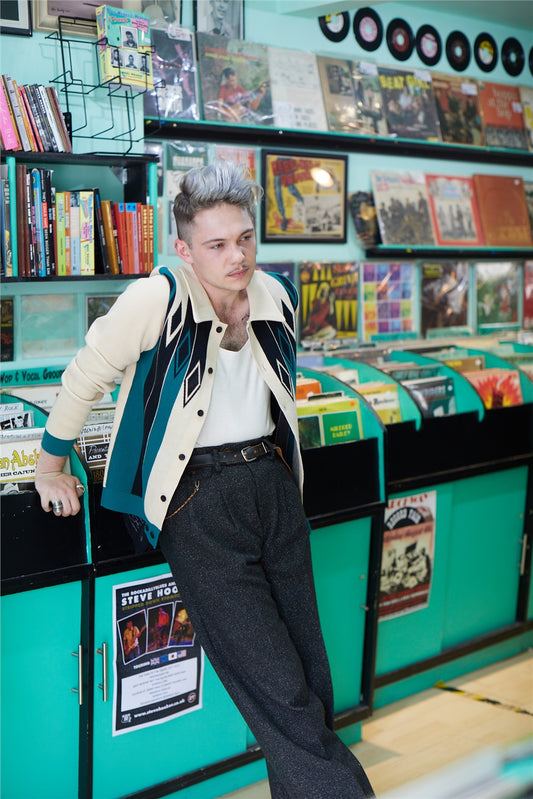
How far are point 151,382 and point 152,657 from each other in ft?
3.08

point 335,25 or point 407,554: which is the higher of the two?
point 335,25

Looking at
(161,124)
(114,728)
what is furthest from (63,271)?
(114,728)

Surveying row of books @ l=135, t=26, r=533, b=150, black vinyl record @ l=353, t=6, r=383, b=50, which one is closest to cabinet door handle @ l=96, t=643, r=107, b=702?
row of books @ l=135, t=26, r=533, b=150

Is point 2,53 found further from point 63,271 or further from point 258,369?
point 258,369

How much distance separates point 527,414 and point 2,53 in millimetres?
2501

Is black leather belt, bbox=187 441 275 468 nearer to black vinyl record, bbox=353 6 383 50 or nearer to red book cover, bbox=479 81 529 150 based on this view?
black vinyl record, bbox=353 6 383 50

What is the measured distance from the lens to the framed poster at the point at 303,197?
396cm

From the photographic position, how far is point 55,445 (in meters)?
2.16

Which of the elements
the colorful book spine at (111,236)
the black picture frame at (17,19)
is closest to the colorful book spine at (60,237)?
the colorful book spine at (111,236)

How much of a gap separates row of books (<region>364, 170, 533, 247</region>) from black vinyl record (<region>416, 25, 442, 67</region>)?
1.91 feet

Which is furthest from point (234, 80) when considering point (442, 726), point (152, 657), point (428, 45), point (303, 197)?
point (442, 726)

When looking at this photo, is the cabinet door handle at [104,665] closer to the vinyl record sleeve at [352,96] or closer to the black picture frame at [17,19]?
the black picture frame at [17,19]

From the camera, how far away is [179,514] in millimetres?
2127

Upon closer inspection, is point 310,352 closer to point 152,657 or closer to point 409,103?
point 409,103
